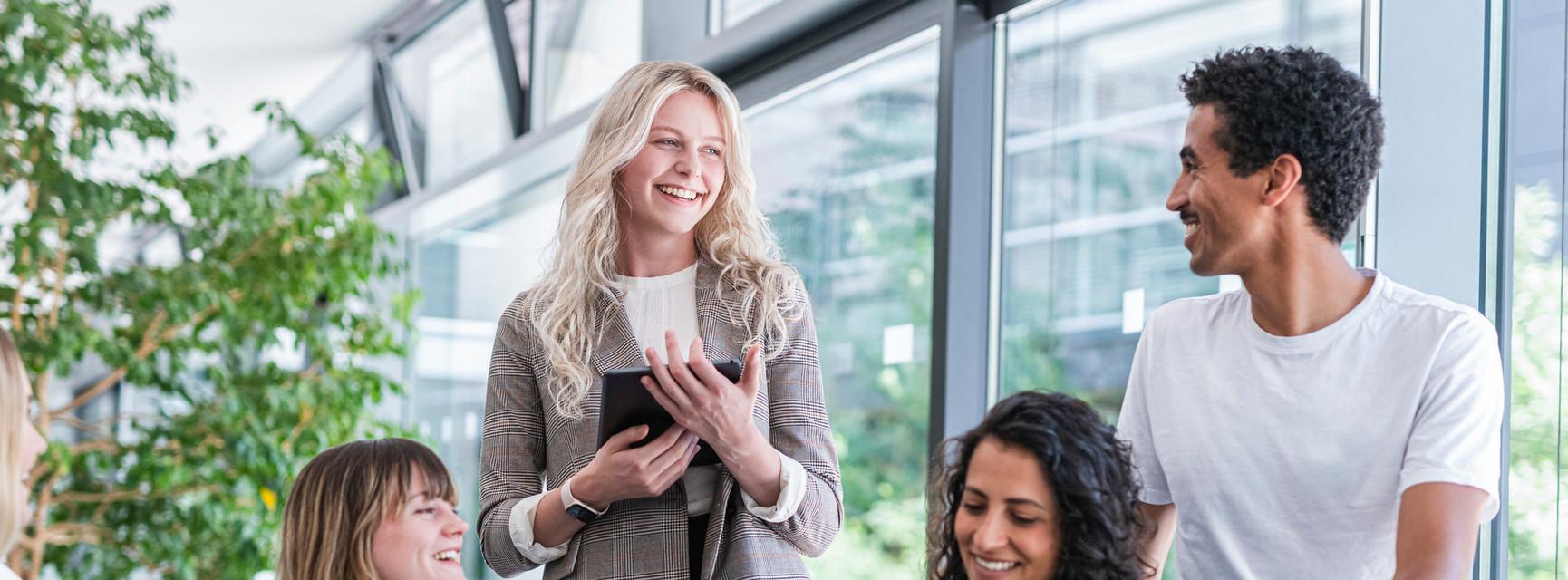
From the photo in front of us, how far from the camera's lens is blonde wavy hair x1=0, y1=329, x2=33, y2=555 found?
1696 mm

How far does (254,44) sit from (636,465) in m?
4.74

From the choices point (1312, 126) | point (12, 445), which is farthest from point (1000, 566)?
point (12, 445)

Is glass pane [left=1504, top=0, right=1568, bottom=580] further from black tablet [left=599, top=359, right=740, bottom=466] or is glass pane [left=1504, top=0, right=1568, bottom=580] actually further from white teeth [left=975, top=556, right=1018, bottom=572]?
black tablet [left=599, top=359, right=740, bottom=466]

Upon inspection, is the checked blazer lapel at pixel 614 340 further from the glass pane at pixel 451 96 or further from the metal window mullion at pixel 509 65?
Result: the glass pane at pixel 451 96

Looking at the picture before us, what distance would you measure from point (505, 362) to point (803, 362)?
41cm

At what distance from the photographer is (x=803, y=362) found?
193 cm

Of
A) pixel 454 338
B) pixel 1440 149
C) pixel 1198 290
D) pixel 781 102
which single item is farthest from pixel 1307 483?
pixel 454 338

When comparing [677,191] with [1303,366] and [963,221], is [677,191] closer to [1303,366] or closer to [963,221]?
[1303,366]

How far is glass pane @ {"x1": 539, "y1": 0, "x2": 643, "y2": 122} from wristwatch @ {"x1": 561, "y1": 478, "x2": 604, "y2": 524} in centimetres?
253

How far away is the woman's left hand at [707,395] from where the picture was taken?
5.43ft

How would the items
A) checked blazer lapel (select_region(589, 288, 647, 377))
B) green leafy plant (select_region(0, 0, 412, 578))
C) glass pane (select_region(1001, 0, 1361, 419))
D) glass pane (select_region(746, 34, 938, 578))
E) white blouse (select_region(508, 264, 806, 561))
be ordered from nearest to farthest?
white blouse (select_region(508, 264, 806, 561)) < checked blazer lapel (select_region(589, 288, 647, 377)) < glass pane (select_region(1001, 0, 1361, 419)) < glass pane (select_region(746, 34, 938, 578)) < green leafy plant (select_region(0, 0, 412, 578))

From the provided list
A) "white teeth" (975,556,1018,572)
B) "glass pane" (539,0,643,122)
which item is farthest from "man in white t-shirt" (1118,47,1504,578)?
"glass pane" (539,0,643,122)

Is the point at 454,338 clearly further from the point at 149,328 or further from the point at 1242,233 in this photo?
the point at 1242,233

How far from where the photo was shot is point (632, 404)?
1719mm
